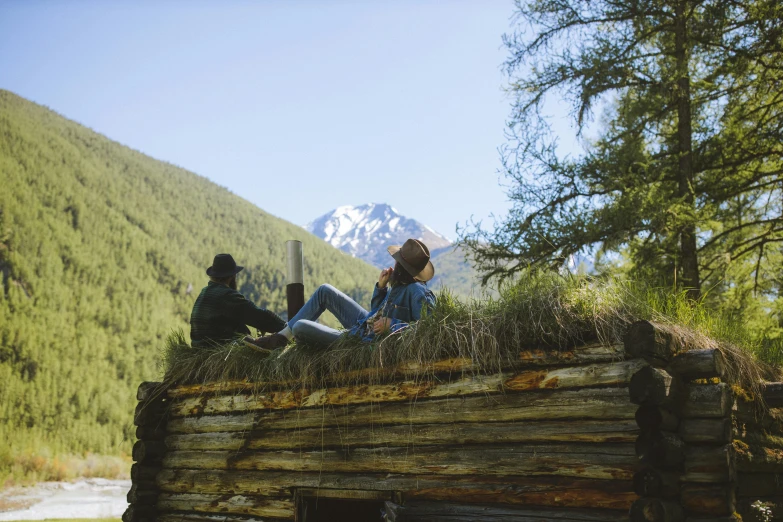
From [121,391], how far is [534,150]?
4231 centimetres

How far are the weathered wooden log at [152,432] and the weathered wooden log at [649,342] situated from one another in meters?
5.16

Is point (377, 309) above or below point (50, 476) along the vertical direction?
above

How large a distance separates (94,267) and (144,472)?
54443 mm

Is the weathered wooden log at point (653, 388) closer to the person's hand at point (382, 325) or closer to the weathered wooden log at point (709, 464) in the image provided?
the weathered wooden log at point (709, 464)

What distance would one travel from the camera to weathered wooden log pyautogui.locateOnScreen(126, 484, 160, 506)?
696cm

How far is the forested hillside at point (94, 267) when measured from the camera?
139 feet

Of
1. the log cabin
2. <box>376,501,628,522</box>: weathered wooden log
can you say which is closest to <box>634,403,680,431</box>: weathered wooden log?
the log cabin

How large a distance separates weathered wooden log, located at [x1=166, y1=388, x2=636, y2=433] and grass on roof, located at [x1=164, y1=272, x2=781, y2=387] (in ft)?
0.95

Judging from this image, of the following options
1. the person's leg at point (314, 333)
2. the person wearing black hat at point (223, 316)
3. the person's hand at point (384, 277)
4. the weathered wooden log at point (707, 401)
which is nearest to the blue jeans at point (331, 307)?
the person's hand at point (384, 277)

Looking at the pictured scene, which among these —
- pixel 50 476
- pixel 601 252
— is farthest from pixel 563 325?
pixel 50 476

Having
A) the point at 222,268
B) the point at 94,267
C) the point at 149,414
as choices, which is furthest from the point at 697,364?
the point at 94,267

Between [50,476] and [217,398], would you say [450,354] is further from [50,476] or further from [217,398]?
[50,476]

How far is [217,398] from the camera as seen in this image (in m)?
6.72

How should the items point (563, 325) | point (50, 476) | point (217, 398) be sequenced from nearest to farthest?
point (563, 325)
point (217, 398)
point (50, 476)
